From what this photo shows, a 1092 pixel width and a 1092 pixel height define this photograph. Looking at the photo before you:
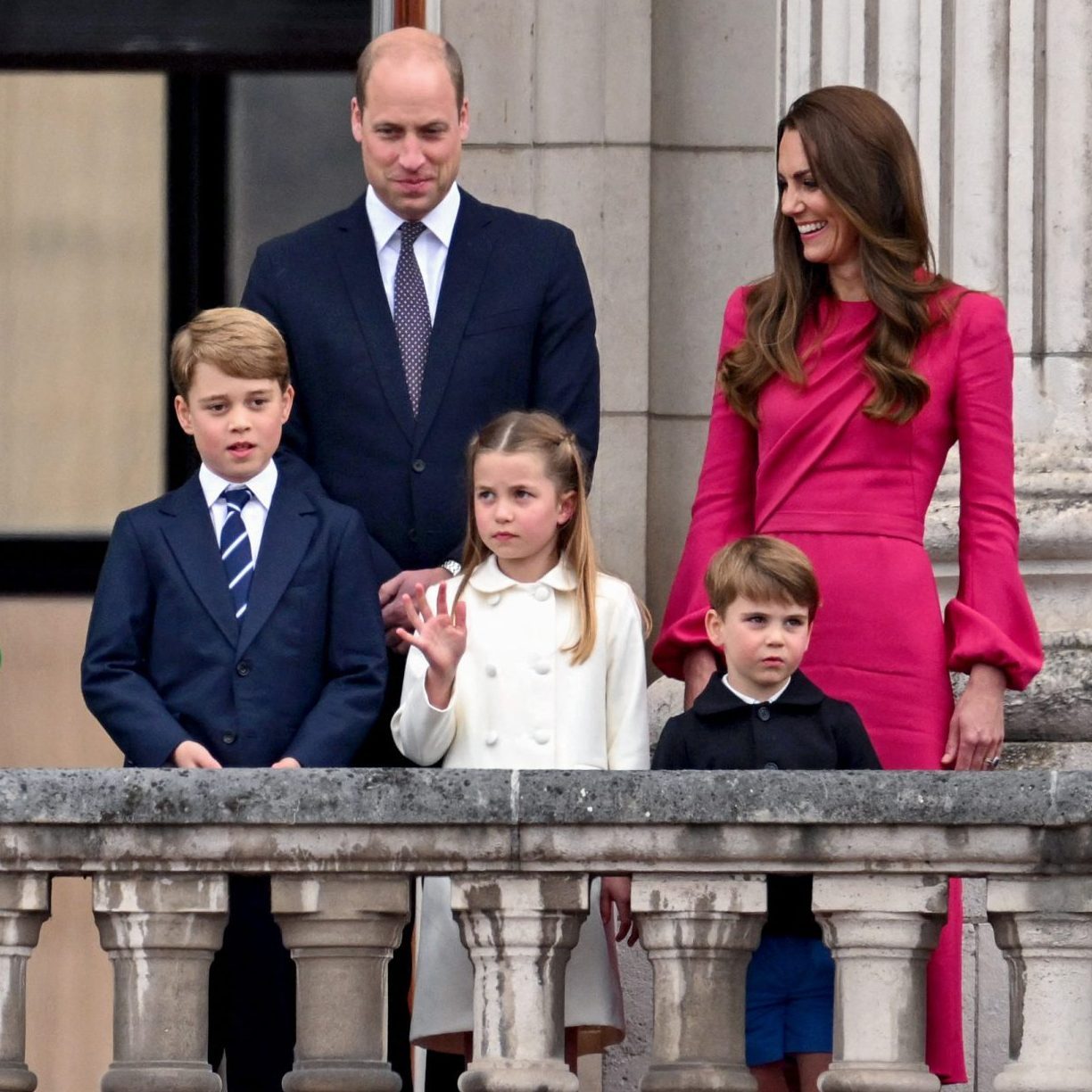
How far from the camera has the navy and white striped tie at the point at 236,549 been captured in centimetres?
565

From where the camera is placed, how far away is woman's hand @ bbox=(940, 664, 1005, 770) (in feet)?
17.9

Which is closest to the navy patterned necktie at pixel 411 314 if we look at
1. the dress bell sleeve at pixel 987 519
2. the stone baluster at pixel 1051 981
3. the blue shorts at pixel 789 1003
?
the dress bell sleeve at pixel 987 519

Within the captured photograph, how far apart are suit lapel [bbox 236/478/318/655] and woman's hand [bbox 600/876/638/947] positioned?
29.7 inches

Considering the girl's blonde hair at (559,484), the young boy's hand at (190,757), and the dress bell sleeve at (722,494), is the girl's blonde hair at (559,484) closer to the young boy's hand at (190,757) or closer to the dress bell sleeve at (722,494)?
the dress bell sleeve at (722,494)

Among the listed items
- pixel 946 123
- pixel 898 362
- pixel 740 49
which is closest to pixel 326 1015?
pixel 898 362

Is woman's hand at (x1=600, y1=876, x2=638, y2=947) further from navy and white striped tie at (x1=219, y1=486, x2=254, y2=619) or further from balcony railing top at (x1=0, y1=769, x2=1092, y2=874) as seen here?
navy and white striped tie at (x1=219, y1=486, x2=254, y2=619)

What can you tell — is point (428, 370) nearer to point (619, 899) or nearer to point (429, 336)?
point (429, 336)

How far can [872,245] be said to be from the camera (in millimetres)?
5598

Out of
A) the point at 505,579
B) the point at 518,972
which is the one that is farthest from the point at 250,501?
the point at 518,972

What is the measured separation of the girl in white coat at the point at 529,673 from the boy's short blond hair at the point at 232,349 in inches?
15.2

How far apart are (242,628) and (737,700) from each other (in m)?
0.86

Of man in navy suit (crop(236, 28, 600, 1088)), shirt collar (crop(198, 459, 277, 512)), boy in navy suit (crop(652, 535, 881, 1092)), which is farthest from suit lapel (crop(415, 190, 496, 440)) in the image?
boy in navy suit (crop(652, 535, 881, 1092))

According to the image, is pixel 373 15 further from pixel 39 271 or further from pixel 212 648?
pixel 212 648

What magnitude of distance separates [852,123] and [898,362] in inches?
16.2
